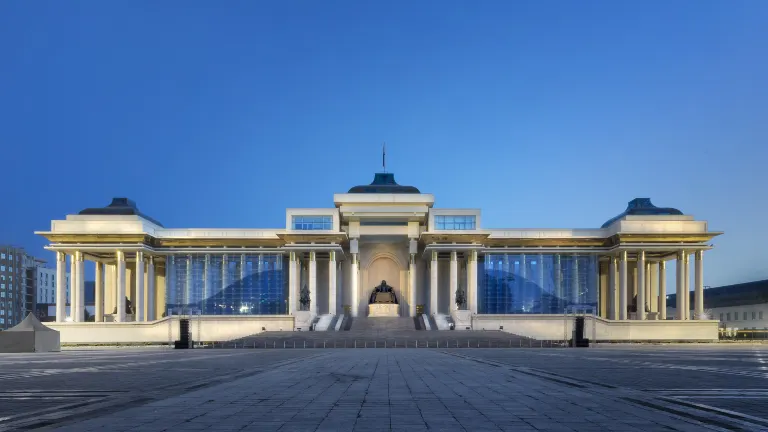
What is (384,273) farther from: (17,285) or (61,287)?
(17,285)

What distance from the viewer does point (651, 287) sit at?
96.5m

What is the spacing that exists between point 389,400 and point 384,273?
82.1m

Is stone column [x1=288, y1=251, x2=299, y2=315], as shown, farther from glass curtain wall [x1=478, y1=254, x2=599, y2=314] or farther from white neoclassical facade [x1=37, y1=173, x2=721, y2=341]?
glass curtain wall [x1=478, y1=254, x2=599, y2=314]

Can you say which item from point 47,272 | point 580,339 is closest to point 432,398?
point 580,339

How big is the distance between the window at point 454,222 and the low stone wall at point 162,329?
69.8 ft

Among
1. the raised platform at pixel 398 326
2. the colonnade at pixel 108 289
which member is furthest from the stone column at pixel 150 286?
the raised platform at pixel 398 326

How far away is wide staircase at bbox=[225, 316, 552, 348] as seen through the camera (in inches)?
2379

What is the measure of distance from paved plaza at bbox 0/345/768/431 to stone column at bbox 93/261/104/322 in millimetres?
66118

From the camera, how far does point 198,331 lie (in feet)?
241

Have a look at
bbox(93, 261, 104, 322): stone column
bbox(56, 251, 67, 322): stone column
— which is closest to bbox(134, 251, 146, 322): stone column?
bbox(93, 261, 104, 322): stone column

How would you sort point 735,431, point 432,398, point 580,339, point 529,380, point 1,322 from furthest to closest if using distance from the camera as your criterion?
point 1,322, point 580,339, point 529,380, point 432,398, point 735,431

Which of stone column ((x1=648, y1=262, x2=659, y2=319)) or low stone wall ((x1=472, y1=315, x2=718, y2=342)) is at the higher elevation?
stone column ((x1=648, y1=262, x2=659, y2=319))

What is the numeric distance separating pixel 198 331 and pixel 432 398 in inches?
2393

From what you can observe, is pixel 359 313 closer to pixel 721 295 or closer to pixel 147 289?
pixel 147 289
